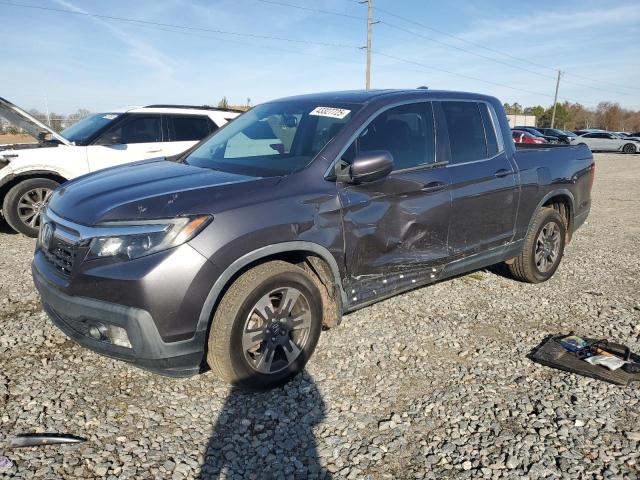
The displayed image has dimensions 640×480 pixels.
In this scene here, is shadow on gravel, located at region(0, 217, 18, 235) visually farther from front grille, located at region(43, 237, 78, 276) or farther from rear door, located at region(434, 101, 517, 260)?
rear door, located at region(434, 101, 517, 260)

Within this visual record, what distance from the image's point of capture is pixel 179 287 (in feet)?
8.33

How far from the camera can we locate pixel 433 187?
3.72 metres

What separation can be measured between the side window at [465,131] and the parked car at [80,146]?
3.95 meters

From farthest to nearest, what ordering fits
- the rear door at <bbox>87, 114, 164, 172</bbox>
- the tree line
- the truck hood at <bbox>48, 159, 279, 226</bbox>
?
1. the tree line
2. the rear door at <bbox>87, 114, 164, 172</bbox>
3. the truck hood at <bbox>48, 159, 279, 226</bbox>

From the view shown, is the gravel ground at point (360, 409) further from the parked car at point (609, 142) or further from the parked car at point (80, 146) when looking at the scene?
the parked car at point (609, 142)

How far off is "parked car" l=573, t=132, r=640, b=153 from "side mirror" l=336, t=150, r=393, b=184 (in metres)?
31.7

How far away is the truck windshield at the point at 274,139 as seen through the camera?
11.0ft

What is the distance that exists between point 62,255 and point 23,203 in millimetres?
4629

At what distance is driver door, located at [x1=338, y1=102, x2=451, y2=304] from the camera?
10.8ft

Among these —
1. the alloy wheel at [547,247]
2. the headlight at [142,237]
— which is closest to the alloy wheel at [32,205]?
the headlight at [142,237]

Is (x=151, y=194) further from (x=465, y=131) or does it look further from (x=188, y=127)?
(x=188, y=127)

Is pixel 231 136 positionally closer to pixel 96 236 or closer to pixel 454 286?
pixel 96 236

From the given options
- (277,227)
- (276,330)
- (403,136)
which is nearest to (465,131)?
(403,136)

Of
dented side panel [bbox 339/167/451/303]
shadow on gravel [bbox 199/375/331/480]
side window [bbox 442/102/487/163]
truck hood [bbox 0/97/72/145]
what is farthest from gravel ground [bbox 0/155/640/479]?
truck hood [bbox 0/97/72/145]
